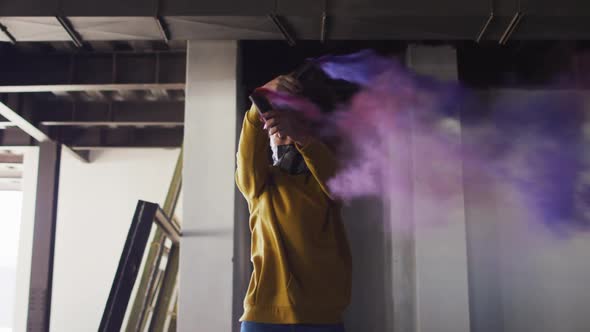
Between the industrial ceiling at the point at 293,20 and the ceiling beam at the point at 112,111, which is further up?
the ceiling beam at the point at 112,111

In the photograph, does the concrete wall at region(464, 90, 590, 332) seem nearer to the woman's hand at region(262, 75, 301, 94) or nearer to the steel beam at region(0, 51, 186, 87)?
the woman's hand at region(262, 75, 301, 94)

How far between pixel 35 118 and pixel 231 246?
4.38 metres

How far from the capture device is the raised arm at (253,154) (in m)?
2.59

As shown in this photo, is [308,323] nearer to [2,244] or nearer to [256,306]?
[256,306]

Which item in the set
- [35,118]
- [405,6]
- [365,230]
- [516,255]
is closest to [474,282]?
[516,255]

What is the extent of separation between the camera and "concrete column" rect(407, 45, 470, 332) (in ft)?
10.6

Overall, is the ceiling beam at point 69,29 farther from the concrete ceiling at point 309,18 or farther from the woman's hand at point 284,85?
the woman's hand at point 284,85

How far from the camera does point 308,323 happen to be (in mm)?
2441

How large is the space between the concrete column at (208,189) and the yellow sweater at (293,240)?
2.33 feet

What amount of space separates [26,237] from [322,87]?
6.63m

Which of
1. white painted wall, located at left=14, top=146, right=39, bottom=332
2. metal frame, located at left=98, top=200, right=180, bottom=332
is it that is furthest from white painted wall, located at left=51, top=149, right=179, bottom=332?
metal frame, located at left=98, top=200, right=180, bottom=332

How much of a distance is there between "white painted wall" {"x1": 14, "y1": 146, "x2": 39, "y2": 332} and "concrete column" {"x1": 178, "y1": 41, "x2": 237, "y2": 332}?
17.1ft

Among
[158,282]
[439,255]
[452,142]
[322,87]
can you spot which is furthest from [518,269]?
[158,282]

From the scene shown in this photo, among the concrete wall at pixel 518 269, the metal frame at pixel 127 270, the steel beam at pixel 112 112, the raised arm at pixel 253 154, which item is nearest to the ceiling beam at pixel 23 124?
the steel beam at pixel 112 112
